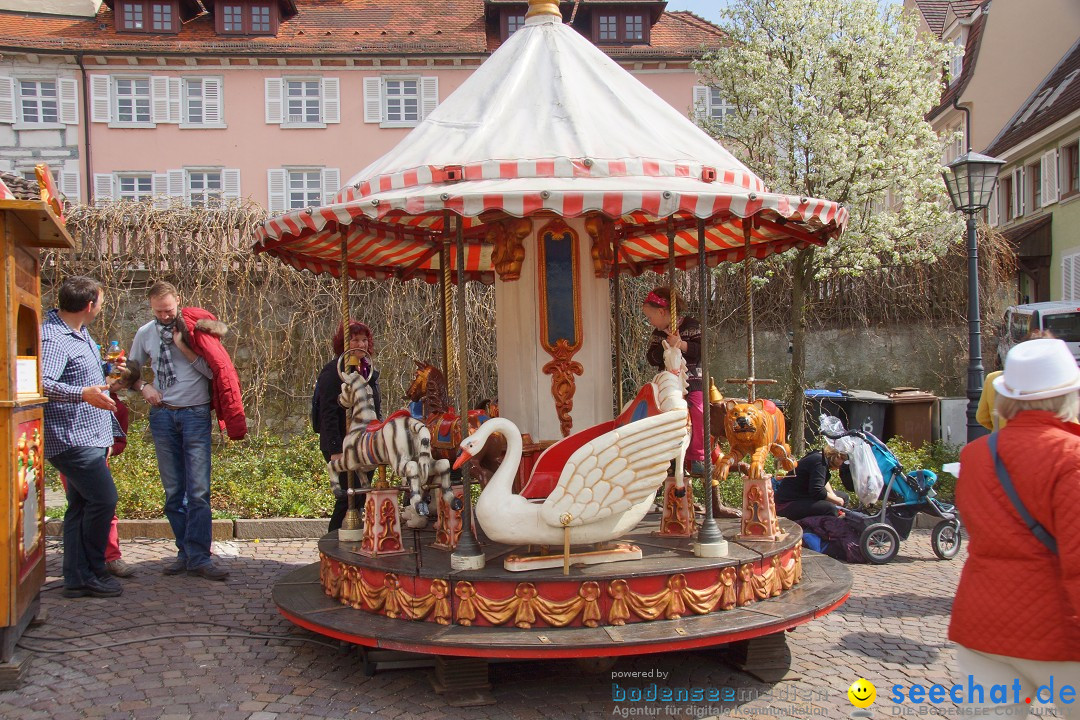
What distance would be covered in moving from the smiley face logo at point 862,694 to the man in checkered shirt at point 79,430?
4536 millimetres

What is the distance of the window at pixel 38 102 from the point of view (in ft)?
88.2

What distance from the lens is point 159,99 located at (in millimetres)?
26844

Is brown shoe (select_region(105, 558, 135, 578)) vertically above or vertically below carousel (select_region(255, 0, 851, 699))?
below

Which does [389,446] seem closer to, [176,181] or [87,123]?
[176,181]

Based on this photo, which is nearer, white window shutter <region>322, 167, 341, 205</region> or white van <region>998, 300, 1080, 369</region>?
white van <region>998, 300, 1080, 369</region>

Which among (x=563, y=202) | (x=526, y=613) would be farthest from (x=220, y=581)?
(x=563, y=202)

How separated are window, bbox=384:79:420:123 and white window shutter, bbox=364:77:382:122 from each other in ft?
0.90

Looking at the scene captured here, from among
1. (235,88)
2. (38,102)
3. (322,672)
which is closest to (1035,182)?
(235,88)

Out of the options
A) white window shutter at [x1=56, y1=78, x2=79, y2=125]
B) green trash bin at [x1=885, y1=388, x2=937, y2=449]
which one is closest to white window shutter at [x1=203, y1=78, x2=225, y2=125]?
white window shutter at [x1=56, y1=78, x2=79, y2=125]

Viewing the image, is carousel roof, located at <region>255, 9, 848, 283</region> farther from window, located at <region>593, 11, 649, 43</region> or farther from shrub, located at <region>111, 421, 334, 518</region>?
window, located at <region>593, 11, 649, 43</region>

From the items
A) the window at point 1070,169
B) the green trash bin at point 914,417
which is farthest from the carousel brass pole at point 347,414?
the window at point 1070,169

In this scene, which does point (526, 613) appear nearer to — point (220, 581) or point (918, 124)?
point (220, 581)

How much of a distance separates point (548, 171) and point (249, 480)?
6.40m

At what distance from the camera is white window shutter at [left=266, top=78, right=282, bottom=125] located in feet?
88.6
